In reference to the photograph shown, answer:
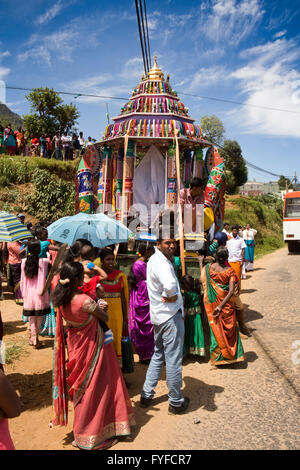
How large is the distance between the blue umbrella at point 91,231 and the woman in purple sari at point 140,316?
53 cm

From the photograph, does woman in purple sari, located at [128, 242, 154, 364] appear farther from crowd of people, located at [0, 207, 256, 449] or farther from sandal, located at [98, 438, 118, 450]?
sandal, located at [98, 438, 118, 450]

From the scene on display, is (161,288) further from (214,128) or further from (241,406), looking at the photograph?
(214,128)

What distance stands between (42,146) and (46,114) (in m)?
5.55

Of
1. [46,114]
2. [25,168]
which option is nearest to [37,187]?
[25,168]

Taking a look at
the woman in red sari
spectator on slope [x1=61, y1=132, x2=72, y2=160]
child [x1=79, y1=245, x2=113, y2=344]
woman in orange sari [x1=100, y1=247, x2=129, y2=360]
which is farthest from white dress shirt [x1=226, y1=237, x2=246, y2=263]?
spectator on slope [x1=61, y1=132, x2=72, y2=160]

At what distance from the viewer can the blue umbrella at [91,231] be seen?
16.9 feet

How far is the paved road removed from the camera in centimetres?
327

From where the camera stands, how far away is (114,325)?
4254 mm

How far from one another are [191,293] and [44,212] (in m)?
11.5

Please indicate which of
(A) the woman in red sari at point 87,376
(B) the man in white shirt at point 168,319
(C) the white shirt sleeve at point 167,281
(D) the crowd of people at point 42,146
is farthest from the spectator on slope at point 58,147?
(A) the woman in red sari at point 87,376

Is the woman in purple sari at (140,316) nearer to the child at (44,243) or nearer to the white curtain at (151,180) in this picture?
the child at (44,243)

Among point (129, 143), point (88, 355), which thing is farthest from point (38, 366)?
point (129, 143)

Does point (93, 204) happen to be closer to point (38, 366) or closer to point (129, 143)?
point (129, 143)
